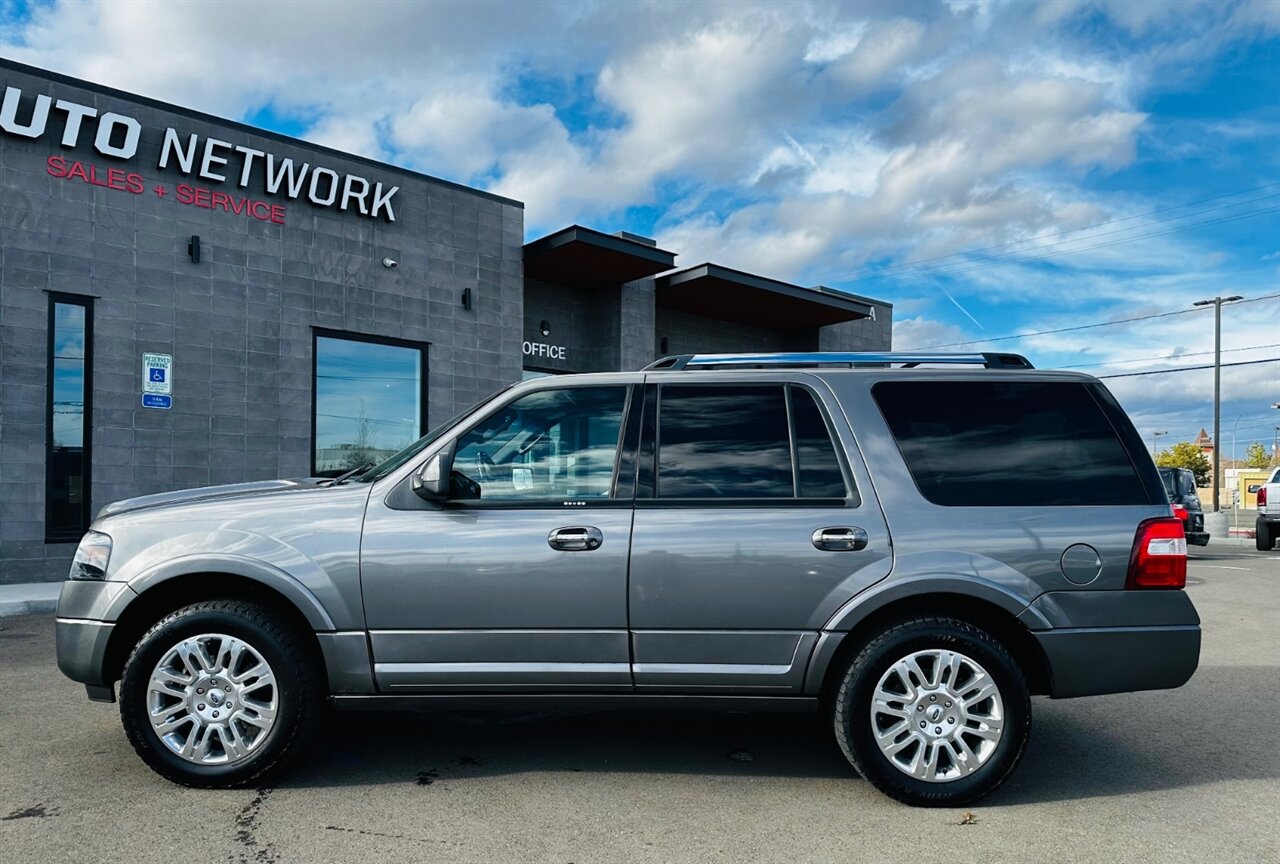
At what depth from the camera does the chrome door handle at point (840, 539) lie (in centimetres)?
403

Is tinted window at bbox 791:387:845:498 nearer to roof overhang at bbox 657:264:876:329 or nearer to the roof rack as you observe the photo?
the roof rack

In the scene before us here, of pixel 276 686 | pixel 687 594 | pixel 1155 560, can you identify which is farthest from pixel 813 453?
pixel 276 686

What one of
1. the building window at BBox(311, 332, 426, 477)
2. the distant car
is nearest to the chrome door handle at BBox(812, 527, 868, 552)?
the building window at BBox(311, 332, 426, 477)

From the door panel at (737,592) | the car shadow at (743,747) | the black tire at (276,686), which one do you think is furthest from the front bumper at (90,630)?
the door panel at (737,592)

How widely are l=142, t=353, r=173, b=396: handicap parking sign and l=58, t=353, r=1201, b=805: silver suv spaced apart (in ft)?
27.9

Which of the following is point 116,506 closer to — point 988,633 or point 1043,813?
point 988,633

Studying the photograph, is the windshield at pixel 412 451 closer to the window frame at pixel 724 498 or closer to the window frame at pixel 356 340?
the window frame at pixel 724 498

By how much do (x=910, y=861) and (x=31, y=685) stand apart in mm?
5592

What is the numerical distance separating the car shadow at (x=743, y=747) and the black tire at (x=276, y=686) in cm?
24

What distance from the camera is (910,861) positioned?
3.42 metres

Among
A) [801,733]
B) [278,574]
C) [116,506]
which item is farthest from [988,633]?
[116,506]

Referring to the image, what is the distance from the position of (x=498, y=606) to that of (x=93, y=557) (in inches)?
73.3

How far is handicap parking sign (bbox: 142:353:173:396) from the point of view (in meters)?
11.8

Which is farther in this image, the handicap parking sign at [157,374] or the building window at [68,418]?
the handicap parking sign at [157,374]
